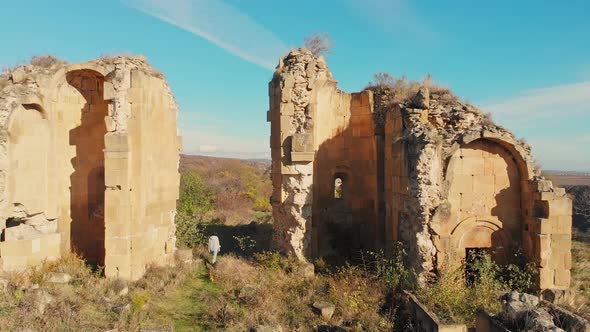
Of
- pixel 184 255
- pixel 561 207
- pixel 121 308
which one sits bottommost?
pixel 121 308

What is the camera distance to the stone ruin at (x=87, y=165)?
8930mm

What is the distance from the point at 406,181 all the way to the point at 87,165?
814 centimetres

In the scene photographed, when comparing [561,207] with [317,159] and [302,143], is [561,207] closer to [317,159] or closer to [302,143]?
[302,143]

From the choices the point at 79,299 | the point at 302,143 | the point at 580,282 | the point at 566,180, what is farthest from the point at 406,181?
the point at 566,180

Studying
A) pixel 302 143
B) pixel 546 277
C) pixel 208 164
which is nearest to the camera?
pixel 546 277

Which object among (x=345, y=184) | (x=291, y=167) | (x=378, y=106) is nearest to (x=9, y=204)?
(x=291, y=167)

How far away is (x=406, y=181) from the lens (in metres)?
9.03

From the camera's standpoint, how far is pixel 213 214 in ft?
62.6

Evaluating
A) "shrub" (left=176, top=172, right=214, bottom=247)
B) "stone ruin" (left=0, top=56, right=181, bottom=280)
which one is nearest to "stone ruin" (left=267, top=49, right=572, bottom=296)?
"stone ruin" (left=0, top=56, right=181, bottom=280)

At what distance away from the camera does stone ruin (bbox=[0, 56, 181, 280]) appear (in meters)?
8.93

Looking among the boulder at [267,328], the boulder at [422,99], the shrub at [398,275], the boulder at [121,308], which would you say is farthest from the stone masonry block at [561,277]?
the boulder at [121,308]

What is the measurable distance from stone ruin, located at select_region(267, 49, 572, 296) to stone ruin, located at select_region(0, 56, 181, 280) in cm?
314

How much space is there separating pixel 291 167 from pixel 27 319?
20.4 ft

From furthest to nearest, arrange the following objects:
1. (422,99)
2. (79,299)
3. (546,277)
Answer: (422,99) → (546,277) → (79,299)
